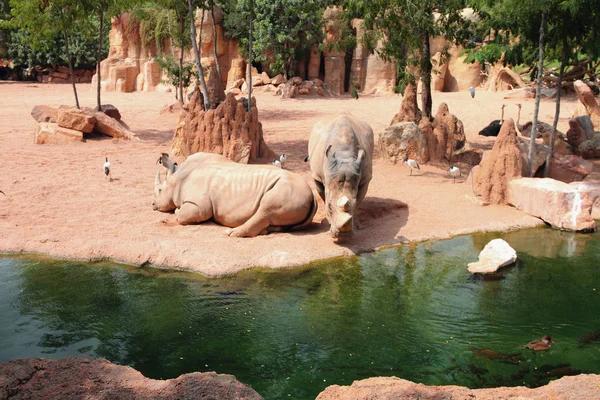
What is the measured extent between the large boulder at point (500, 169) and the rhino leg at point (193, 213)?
16.8ft

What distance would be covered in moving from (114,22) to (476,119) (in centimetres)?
2262

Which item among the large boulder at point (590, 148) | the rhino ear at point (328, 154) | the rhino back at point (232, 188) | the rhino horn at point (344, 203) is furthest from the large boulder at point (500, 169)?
the large boulder at point (590, 148)

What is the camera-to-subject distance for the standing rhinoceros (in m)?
9.14

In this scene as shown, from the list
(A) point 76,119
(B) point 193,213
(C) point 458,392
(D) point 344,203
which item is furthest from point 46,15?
(C) point 458,392

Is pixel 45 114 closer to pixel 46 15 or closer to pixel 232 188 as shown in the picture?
pixel 46 15

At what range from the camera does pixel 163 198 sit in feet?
35.4

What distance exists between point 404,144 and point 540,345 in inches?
345

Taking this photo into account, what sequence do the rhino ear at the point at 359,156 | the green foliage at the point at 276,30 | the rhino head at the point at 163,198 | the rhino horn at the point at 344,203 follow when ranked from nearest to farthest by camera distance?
the rhino horn at the point at 344,203, the rhino ear at the point at 359,156, the rhino head at the point at 163,198, the green foliage at the point at 276,30

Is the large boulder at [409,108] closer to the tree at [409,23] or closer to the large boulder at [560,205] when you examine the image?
the tree at [409,23]

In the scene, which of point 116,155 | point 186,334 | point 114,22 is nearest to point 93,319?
point 186,334

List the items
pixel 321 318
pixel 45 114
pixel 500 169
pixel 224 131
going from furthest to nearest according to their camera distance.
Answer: pixel 45 114 < pixel 224 131 < pixel 500 169 < pixel 321 318

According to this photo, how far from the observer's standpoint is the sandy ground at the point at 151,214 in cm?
898

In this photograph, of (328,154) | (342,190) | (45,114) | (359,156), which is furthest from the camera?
(45,114)

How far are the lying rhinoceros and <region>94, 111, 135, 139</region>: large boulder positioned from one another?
312 inches
